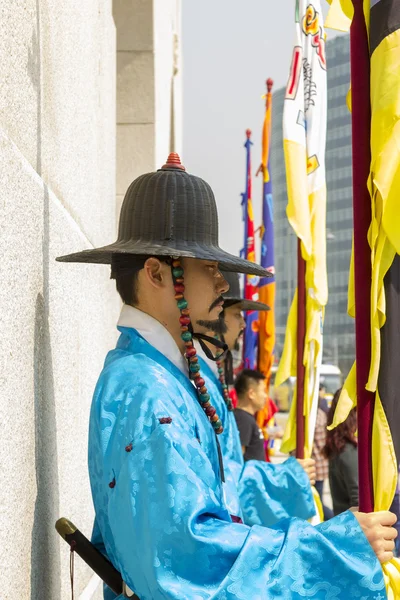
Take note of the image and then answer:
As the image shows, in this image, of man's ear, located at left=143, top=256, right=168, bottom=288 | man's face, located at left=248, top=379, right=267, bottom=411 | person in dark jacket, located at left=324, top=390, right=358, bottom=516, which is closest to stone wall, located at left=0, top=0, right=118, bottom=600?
man's ear, located at left=143, top=256, right=168, bottom=288

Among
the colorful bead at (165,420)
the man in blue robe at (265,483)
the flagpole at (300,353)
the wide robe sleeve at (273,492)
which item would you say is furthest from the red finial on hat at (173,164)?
the flagpole at (300,353)

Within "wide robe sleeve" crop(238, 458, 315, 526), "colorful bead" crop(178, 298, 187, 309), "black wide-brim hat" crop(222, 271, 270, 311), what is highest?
"colorful bead" crop(178, 298, 187, 309)

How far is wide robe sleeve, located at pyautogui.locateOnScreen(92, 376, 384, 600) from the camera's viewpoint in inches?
74.4

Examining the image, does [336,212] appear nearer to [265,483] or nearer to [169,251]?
[265,483]

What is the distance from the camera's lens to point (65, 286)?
2.96 metres

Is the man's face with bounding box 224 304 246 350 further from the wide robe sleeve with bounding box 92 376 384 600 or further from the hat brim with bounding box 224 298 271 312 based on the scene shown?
the wide robe sleeve with bounding box 92 376 384 600

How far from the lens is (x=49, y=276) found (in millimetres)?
2633

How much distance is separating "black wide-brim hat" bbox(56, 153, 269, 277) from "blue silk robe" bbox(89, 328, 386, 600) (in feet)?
1.36

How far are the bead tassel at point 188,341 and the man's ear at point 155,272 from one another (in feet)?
0.09

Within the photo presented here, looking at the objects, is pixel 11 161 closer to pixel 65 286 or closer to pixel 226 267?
pixel 226 267

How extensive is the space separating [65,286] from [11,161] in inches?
39.5

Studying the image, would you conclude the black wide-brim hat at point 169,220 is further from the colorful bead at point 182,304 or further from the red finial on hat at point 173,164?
the colorful bead at point 182,304

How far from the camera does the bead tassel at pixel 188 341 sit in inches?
92.8

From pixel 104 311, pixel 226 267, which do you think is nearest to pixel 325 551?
pixel 226 267
